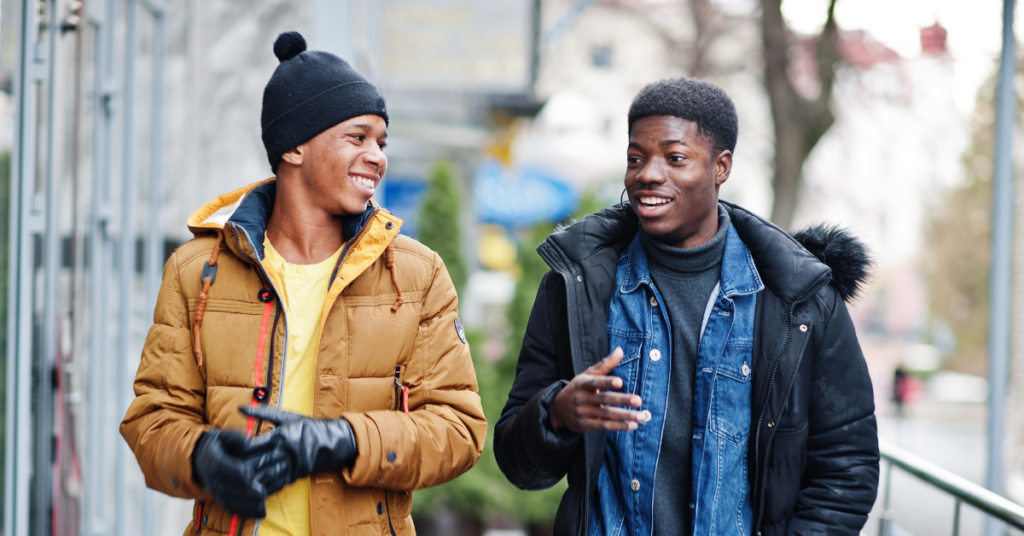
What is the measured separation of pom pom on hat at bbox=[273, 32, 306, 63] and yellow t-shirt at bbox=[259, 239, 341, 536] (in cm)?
52

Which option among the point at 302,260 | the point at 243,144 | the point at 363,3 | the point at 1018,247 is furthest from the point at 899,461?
the point at 1018,247

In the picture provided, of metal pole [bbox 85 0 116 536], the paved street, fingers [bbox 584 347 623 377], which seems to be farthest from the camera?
the paved street

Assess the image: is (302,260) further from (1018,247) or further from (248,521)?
(1018,247)

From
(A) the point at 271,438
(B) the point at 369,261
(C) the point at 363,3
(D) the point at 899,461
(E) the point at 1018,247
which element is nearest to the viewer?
(A) the point at 271,438

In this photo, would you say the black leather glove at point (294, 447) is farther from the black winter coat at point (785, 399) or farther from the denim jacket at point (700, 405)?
the denim jacket at point (700, 405)

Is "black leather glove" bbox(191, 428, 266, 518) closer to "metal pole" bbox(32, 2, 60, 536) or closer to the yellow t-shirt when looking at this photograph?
the yellow t-shirt

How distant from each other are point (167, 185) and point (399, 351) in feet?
9.41

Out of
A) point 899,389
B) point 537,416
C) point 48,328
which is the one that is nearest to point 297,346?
point 537,416

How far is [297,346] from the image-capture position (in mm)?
2113

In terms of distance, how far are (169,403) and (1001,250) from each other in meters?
4.03

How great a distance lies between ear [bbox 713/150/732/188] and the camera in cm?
224

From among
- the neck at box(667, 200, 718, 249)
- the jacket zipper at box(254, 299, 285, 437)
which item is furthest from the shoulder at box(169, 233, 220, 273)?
the neck at box(667, 200, 718, 249)

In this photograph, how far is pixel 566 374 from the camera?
7.50 feet

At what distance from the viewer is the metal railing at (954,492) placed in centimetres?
257
